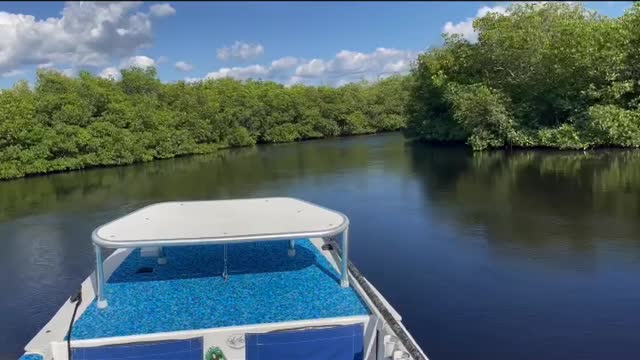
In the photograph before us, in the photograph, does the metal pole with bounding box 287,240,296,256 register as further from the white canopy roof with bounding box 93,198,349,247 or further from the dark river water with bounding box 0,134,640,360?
the dark river water with bounding box 0,134,640,360

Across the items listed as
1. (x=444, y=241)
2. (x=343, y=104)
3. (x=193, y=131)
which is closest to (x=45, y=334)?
(x=444, y=241)

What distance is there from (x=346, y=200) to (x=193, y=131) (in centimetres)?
2336

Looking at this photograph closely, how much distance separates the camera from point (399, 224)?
15.0 meters

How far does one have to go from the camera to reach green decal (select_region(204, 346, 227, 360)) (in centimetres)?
554

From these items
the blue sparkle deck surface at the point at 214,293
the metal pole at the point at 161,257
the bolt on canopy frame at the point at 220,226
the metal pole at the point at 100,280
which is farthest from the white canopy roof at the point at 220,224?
the blue sparkle deck surface at the point at 214,293

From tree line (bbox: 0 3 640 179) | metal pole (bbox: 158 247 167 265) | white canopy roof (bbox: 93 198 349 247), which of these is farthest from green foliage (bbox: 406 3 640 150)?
metal pole (bbox: 158 247 167 265)

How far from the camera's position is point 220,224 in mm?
6961

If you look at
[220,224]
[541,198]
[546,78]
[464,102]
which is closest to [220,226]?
[220,224]

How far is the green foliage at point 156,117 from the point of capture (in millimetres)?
28344

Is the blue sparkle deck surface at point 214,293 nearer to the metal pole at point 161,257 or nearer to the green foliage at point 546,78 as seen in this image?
the metal pole at point 161,257

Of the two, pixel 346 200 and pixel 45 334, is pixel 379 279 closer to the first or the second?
pixel 45 334

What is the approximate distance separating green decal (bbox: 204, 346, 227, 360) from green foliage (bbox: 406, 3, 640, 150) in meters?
26.2

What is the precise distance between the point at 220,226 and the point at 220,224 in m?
0.12

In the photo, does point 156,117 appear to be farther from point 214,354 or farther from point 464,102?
point 214,354
